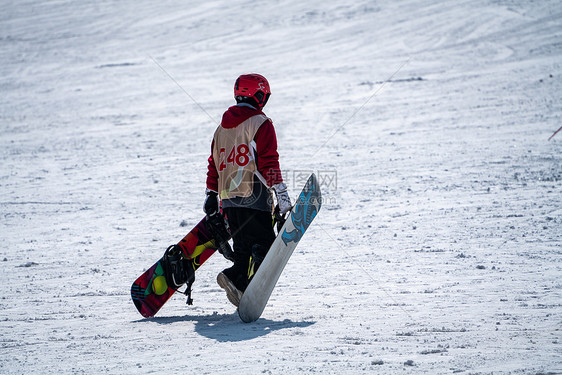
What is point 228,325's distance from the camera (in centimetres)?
471

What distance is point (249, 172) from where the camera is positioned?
4.81 meters

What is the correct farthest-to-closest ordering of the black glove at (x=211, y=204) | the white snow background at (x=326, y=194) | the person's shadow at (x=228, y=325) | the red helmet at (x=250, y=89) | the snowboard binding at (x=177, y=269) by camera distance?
the snowboard binding at (x=177, y=269)
the black glove at (x=211, y=204)
the red helmet at (x=250, y=89)
the person's shadow at (x=228, y=325)
the white snow background at (x=326, y=194)

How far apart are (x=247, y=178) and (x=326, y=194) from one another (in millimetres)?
4137

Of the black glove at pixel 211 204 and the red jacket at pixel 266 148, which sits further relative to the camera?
the black glove at pixel 211 204

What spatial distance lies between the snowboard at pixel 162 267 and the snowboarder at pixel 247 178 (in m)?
0.31

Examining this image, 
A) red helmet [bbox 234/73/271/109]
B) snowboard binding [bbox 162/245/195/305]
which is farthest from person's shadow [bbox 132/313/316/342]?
red helmet [bbox 234/73/271/109]

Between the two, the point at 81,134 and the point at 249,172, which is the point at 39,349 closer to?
the point at 249,172

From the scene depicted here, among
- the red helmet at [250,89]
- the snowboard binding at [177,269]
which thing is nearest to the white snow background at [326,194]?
the snowboard binding at [177,269]

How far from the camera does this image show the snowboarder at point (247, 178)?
15.5 ft

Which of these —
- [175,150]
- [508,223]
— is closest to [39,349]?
[508,223]

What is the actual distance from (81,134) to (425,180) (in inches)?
289

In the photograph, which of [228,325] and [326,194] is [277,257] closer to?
[228,325]

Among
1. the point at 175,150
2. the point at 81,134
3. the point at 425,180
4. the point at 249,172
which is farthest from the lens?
the point at 81,134

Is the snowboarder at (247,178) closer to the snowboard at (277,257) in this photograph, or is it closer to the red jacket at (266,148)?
the red jacket at (266,148)
